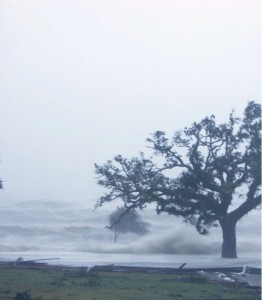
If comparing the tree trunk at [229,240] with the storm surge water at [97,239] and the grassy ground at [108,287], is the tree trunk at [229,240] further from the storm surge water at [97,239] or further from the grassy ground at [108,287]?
the grassy ground at [108,287]

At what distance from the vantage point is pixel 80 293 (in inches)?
776

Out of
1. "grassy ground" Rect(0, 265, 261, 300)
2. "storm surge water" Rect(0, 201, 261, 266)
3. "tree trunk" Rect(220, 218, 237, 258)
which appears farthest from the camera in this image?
"storm surge water" Rect(0, 201, 261, 266)

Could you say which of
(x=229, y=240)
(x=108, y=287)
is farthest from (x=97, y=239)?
(x=108, y=287)

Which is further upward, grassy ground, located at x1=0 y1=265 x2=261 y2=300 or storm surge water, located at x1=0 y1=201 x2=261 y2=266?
storm surge water, located at x1=0 y1=201 x2=261 y2=266

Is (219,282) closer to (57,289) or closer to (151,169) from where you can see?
(57,289)

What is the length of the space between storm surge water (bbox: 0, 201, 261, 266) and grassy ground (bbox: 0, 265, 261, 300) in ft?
29.7

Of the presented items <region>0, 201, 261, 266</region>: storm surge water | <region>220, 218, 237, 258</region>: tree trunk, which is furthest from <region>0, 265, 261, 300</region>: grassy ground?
<region>220, 218, 237, 258</region>: tree trunk

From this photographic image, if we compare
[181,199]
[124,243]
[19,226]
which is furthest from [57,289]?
[19,226]

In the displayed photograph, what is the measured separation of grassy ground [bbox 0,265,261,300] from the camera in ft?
62.4

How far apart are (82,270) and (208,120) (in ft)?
51.0

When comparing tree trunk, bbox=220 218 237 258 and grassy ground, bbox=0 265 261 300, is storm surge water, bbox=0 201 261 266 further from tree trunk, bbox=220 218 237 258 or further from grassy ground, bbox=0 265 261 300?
grassy ground, bbox=0 265 261 300

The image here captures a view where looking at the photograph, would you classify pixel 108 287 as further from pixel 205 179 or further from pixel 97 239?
pixel 97 239

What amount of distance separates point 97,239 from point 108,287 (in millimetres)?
44642

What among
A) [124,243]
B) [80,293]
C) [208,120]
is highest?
[208,120]
